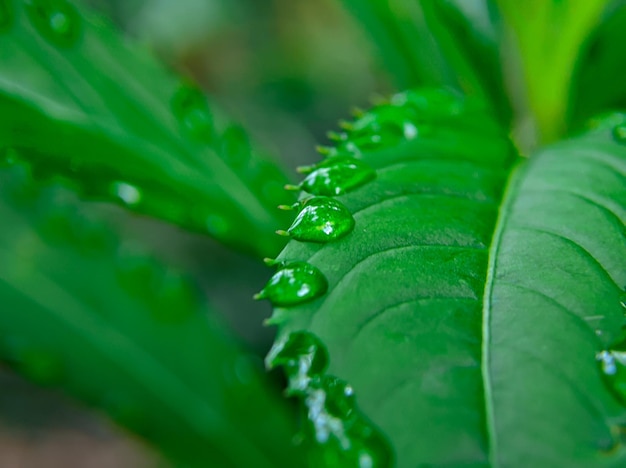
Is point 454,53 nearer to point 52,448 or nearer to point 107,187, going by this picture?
point 107,187

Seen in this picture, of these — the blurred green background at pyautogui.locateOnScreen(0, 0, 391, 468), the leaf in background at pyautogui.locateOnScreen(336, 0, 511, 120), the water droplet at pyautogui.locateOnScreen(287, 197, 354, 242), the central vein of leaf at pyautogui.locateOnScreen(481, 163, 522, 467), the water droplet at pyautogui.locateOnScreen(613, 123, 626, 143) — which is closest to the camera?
the central vein of leaf at pyautogui.locateOnScreen(481, 163, 522, 467)

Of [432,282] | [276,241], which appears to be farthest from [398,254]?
[276,241]

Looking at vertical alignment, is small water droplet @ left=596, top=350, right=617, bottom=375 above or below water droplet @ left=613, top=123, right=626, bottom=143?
below

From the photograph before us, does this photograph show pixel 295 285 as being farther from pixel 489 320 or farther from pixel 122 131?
pixel 122 131

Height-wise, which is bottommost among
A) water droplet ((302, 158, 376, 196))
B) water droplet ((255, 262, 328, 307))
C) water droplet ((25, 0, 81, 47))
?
water droplet ((255, 262, 328, 307))

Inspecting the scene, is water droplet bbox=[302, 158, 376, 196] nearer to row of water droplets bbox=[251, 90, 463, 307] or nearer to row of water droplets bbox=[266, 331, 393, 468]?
row of water droplets bbox=[251, 90, 463, 307]

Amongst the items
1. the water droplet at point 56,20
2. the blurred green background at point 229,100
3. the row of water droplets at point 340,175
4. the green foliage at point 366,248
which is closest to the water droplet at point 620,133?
the green foliage at point 366,248

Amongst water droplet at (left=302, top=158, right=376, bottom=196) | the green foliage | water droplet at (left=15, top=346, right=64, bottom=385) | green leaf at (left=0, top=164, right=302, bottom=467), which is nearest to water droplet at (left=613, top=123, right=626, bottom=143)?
the green foliage
